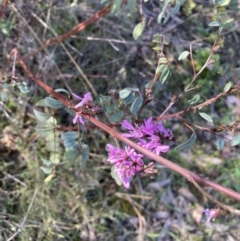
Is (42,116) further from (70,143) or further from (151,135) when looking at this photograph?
(151,135)

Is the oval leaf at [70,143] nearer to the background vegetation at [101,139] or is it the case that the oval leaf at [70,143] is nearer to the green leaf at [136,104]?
the green leaf at [136,104]

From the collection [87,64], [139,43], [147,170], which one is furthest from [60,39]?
[147,170]

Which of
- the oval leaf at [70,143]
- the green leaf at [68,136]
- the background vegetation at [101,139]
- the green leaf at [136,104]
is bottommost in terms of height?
the background vegetation at [101,139]

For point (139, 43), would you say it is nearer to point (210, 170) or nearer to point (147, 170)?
point (210, 170)

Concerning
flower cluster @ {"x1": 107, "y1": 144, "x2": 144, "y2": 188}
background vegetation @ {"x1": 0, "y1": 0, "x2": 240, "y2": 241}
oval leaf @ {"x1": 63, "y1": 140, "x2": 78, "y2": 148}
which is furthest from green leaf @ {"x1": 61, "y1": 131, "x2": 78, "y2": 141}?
background vegetation @ {"x1": 0, "y1": 0, "x2": 240, "y2": 241}

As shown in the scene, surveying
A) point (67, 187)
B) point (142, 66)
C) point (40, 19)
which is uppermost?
point (40, 19)

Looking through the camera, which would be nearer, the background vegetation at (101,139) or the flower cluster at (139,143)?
the flower cluster at (139,143)

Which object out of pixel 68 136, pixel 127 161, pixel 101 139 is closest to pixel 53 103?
pixel 68 136

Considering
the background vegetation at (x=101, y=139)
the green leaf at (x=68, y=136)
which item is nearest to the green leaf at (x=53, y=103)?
the green leaf at (x=68, y=136)
